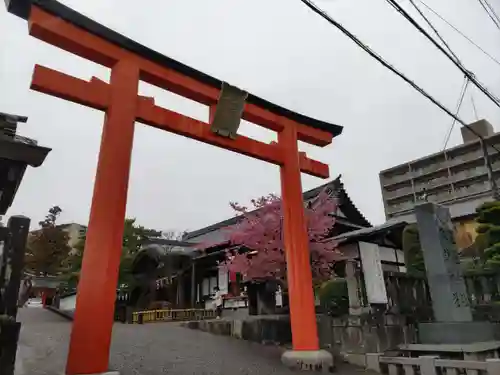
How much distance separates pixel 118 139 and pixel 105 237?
1.73m

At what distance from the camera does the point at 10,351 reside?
122 inches

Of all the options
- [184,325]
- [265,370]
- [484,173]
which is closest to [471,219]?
[484,173]

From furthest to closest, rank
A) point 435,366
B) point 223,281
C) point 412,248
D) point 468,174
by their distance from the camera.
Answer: point 468,174 → point 223,281 → point 412,248 → point 435,366

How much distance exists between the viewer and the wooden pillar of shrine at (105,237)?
17.1 ft

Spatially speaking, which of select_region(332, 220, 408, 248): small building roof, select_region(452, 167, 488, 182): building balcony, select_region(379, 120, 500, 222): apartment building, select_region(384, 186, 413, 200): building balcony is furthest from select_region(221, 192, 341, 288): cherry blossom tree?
select_region(384, 186, 413, 200): building balcony

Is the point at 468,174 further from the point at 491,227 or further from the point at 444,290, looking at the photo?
the point at 444,290

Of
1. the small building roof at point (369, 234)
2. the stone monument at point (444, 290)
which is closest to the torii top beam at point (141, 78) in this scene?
the stone monument at point (444, 290)

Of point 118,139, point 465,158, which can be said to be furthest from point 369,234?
point 465,158

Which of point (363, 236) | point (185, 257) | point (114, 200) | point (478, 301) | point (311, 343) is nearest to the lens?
point (114, 200)

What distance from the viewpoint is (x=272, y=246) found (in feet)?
41.0

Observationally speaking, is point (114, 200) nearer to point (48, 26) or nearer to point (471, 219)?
point (48, 26)

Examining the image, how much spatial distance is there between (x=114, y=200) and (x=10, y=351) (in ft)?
10.2

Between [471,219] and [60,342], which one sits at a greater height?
[471,219]

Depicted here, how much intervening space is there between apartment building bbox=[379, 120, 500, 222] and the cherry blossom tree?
34.8m
